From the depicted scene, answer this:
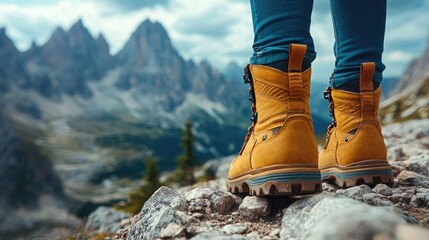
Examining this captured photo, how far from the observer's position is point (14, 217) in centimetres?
13462

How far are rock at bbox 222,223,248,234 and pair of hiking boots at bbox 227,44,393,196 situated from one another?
428 millimetres

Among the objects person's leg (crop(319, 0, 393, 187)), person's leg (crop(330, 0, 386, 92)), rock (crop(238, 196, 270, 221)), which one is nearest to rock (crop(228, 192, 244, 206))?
rock (crop(238, 196, 270, 221))

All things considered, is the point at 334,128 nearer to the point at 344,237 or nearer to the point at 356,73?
the point at 356,73

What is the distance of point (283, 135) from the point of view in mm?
3729

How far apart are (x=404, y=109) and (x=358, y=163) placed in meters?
149

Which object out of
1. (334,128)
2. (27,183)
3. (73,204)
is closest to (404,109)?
(73,204)

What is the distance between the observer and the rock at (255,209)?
352 cm

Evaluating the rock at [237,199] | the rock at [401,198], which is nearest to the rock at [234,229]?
the rock at [237,199]

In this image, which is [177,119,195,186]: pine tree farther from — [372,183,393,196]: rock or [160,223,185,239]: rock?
[160,223,185,239]: rock

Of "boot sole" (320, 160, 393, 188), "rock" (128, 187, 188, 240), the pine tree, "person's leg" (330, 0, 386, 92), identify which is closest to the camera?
"rock" (128, 187, 188, 240)

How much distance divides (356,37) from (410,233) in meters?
2.95

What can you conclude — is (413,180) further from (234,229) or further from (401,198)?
(234,229)

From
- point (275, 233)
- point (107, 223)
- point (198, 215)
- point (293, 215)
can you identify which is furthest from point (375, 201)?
point (107, 223)

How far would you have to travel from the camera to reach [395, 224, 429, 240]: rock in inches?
65.9
